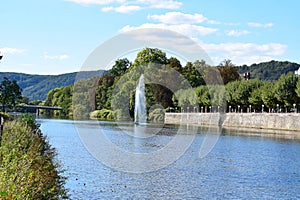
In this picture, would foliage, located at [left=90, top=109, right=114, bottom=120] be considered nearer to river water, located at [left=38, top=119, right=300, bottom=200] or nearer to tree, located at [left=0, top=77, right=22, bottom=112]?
tree, located at [left=0, top=77, right=22, bottom=112]

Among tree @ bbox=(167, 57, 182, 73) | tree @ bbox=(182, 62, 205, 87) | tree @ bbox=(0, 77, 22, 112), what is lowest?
tree @ bbox=(0, 77, 22, 112)

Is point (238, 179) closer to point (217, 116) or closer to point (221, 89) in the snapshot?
point (217, 116)

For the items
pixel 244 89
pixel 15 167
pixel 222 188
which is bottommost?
pixel 222 188

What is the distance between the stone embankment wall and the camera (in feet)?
198

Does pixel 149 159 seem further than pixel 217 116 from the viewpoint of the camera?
No

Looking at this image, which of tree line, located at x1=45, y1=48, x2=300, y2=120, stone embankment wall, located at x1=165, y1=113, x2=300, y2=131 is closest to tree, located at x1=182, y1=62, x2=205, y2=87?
tree line, located at x1=45, y1=48, x2=300, y2=120

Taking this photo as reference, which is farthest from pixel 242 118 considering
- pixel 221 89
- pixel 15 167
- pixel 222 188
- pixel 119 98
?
pixel 15 167

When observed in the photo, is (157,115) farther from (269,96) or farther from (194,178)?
(194,178)

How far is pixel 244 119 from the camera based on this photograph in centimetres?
7175

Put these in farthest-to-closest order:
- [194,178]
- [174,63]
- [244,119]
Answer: [174,63]
[244,119]
[194,178]

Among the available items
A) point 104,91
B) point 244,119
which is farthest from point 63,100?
point 244,119

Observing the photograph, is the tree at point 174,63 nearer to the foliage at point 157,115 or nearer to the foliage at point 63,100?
the foliage at point 157,115

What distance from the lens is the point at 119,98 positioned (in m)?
98.7

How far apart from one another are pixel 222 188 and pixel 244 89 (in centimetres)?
6056
